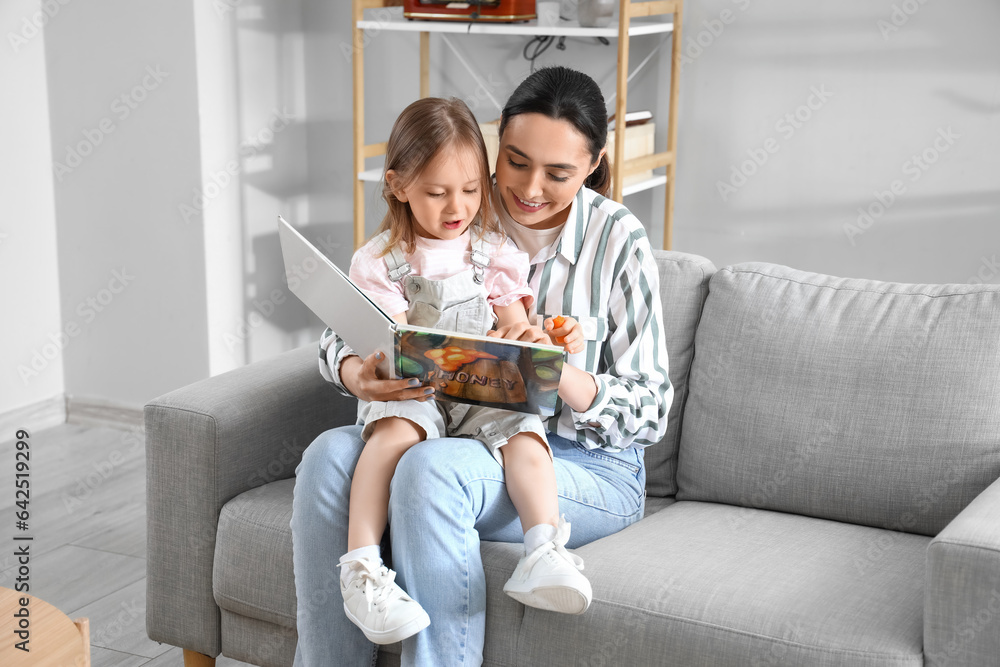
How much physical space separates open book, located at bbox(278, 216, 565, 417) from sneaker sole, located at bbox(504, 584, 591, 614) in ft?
0.77

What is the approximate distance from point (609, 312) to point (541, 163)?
258mm

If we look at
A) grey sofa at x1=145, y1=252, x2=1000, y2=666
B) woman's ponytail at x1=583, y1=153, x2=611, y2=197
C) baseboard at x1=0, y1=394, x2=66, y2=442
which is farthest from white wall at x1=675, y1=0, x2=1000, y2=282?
baseboard at x1=0, y1=394, x2=66, y2=442

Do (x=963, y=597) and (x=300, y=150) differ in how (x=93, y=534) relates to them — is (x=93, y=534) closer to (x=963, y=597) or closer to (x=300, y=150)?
(x=300, y=150)

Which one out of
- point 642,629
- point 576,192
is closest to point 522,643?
point 642,629

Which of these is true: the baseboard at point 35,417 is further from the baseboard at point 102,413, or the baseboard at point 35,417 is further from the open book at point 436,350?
the open book at point 436,350

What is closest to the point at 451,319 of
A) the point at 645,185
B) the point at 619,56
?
the point at 619,56

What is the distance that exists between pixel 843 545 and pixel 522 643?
50 cm

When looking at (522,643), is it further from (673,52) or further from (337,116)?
(337,116)

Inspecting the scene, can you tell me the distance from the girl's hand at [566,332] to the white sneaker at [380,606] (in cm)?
39

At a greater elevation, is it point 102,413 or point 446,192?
point 446,192

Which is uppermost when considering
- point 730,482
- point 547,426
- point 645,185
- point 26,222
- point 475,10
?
point 475,10

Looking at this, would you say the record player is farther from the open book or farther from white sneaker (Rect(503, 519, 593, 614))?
white sneaker (Rect(503, 519, 593, 614))

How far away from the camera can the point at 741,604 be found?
133 cm

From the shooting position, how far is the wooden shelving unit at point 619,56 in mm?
2551
